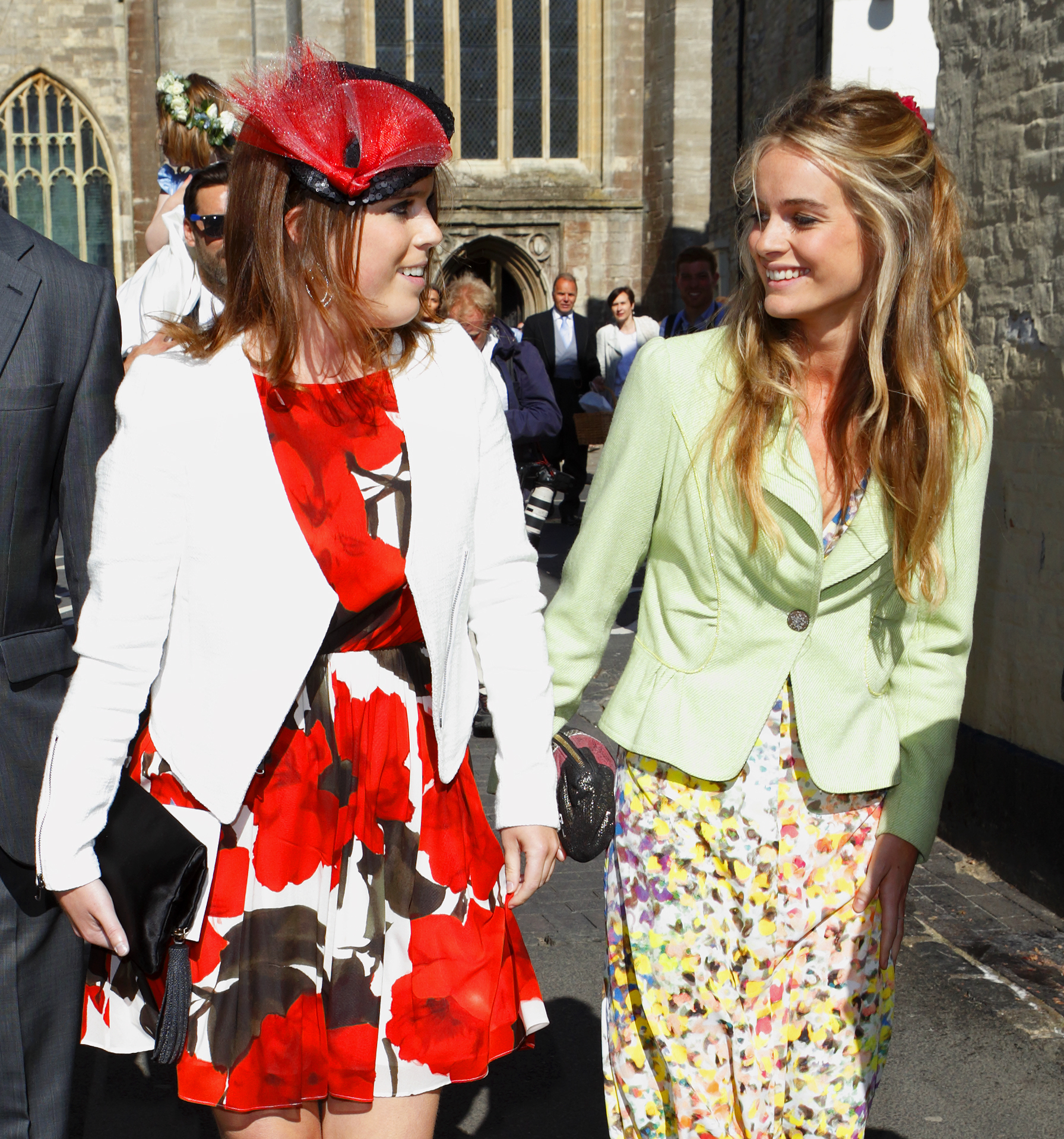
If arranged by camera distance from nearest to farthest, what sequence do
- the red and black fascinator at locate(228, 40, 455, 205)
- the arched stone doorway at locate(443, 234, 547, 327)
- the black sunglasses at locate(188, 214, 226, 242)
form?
the red and black fascinator at locate(228, 40, 455, 205) < the black sunglasses at locate(188, 214, 226, 242) < the arched stone doorway at locate(443, 234, 547, 327)

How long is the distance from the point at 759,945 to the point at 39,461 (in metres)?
1.37

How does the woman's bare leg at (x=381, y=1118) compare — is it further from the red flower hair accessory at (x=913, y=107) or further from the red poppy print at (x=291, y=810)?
the red flower hair accessory at (x=913, y=107)

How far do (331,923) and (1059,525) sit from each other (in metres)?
3.35

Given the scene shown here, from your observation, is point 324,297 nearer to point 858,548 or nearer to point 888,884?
point 858,548

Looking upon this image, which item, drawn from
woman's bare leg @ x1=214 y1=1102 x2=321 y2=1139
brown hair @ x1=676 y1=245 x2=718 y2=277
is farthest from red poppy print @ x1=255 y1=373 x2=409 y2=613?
brown hair @ x1=676 y1=245 x2=718 y2=277

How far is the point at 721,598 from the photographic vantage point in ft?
7.18

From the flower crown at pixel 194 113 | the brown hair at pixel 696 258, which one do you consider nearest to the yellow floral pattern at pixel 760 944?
the flower crown at pixel 194 113

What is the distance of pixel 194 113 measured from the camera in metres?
4.59

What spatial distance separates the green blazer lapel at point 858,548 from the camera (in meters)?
2.17

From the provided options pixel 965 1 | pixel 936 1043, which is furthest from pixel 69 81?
pixel 936 1043

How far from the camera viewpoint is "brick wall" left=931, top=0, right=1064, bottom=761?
15.0 feet

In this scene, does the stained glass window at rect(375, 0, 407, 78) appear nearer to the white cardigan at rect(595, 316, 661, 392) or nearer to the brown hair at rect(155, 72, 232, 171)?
the white cardigan at rect(595, 316, 661, 392)

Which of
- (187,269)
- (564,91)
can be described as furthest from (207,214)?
(564,91)

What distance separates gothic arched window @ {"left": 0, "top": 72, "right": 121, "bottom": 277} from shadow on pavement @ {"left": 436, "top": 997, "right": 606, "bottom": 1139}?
23986 mm
